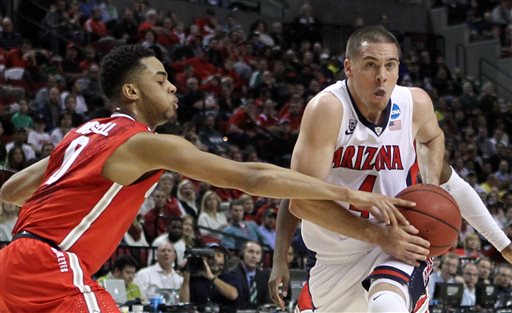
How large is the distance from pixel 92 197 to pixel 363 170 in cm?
159

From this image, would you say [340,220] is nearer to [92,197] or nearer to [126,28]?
[92,197]

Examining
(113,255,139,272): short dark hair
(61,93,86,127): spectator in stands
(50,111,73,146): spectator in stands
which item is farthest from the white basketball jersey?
(61,93,86,127): spectator in stands

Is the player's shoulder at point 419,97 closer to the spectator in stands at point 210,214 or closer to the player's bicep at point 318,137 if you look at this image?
the player's bicep at point 318,137

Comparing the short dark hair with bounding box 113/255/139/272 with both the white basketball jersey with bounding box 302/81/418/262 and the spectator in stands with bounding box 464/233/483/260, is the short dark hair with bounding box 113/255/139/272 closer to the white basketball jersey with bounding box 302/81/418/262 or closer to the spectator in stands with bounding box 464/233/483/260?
the white basketball jersey with bounding box 302/81/418/262

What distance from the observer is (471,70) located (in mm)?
22953

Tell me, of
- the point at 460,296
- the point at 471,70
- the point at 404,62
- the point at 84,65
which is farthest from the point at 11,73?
the point at 471,70

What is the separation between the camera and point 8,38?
15.1 m

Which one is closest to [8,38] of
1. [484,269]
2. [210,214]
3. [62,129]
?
[62,129]

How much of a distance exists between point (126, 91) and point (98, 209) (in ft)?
1.94

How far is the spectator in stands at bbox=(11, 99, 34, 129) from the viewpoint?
1281cm

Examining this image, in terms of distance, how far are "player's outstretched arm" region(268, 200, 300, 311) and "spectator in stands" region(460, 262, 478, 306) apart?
19.0 ft

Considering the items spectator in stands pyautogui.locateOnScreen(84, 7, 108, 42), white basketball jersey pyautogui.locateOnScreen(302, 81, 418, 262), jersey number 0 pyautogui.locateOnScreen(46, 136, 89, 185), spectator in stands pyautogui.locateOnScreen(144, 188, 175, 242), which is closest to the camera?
jersey number 0 pyautogui.locateOnScreen(46, 136, 89, 185)

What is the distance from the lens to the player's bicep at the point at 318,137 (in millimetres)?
4711

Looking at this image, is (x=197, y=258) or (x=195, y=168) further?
(x=197, y=258)
